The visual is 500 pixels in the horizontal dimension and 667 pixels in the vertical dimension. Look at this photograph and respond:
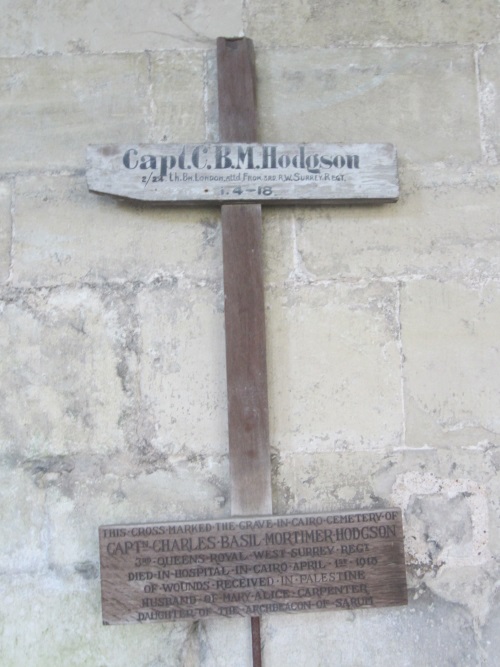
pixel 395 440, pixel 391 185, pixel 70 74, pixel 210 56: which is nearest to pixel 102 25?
pixel 70 74

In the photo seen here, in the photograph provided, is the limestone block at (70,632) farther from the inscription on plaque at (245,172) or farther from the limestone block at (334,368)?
the inscription on plaque at (245,172)

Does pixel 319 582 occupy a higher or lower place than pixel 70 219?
lower

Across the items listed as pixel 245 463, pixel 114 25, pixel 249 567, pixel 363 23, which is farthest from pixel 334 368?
pixel 114 25

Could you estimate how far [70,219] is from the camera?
1.90 meters

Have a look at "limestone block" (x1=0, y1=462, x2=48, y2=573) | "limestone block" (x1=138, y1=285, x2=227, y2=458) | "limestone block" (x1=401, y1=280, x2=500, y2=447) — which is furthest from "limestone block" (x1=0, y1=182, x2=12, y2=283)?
"limestone block" (x1=401, y1=280, x2=500, y2=447)

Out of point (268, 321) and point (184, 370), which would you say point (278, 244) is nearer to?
point (268, 321)

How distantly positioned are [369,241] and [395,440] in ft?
1.86

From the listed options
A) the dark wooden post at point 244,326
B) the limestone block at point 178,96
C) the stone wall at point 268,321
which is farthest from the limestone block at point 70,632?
the limestone block at point 178,96

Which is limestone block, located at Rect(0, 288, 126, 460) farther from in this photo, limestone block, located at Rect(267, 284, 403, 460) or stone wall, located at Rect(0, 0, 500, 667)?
limestone block, located at Rect(267, 284, 403, 460)

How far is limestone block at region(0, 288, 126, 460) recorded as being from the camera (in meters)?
1.82

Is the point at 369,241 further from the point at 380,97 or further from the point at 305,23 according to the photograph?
the point at 305,23

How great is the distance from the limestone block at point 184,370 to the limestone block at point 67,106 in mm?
490

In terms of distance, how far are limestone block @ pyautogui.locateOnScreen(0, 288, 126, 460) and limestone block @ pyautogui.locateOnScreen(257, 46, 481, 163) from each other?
75 cm

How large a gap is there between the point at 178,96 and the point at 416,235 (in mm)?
808
